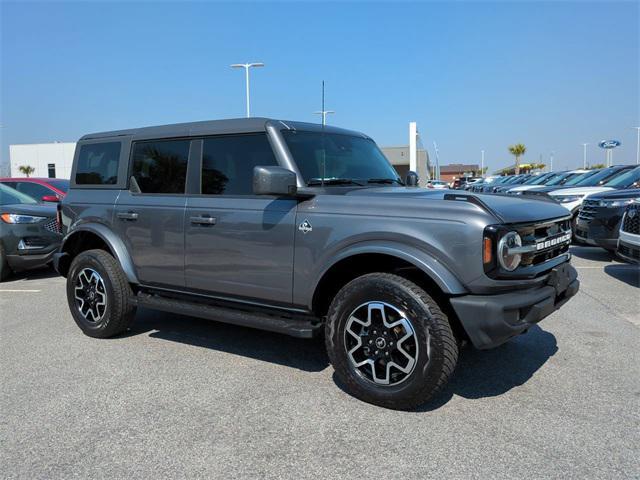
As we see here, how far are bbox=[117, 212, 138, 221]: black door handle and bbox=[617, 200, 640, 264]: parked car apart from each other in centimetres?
615

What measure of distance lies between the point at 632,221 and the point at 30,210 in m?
8.90

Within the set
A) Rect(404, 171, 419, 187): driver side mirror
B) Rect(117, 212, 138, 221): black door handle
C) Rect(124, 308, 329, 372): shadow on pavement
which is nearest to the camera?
Rect(124, 308, 329, 372): shadow on pavement

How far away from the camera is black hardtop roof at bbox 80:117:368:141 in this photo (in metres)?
4.16

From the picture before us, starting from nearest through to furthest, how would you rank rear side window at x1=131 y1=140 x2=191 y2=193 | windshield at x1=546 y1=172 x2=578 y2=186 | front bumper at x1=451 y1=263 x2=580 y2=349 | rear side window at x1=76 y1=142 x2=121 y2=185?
front bumper at x1=451 y1=263 x2=580 y2=349 → rear side window at x1=131 y1=140 x2=191 y2=193 → rear side window at x1=76 y1=142 x2=121 y2=185 → windshield at x1=546 y1=172 x2=578 y2=186

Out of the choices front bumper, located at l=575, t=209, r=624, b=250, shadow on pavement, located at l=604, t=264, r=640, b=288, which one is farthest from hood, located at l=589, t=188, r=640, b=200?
shadow on pavement, located at l=604, t=264, r=640, b=288

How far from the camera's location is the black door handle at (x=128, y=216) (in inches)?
185

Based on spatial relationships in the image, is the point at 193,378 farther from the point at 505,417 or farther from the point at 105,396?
the point at 505,417

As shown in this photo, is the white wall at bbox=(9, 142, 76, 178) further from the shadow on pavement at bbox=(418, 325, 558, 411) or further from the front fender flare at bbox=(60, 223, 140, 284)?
the shadow on pavement at bbox=(418, 325, 558, 411)

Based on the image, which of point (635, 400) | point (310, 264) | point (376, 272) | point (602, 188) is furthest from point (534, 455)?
point (602, 188)

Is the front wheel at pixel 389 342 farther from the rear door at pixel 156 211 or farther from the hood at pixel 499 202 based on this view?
the rear door at pixel 156 211

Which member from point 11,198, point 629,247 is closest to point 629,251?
point 629,247

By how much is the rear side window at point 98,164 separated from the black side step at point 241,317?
4.30 ft

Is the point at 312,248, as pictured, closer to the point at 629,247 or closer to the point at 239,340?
the point at 239,340

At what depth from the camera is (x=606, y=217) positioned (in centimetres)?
840
